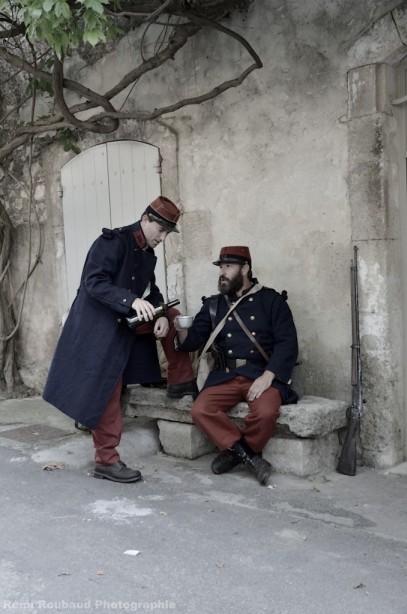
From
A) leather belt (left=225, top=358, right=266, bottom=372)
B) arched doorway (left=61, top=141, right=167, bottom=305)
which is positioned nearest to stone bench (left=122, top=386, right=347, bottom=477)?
leather belt (left=225, top=358, right=266, bottom=372)

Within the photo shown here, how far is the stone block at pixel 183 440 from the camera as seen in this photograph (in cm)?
532

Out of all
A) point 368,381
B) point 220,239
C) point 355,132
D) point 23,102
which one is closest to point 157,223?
point 220,239

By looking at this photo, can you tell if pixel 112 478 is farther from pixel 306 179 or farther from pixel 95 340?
pixel 306 179

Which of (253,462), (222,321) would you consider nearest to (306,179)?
(222,321)

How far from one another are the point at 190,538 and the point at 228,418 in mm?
1259

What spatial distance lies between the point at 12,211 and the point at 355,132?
12.8 ft

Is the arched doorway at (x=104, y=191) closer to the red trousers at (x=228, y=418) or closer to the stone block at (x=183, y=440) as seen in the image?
the stone block at (x=183, y=440)

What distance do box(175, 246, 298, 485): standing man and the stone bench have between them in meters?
0.12

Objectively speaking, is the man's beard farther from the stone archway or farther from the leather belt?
the stone archway

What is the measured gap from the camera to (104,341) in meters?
4.79

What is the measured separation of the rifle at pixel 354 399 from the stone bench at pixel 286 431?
8 cm

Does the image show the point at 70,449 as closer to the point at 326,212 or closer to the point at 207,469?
the point at 207,469

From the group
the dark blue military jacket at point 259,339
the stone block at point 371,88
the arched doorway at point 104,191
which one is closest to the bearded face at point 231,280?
the dark blue military jacket at point 259,339

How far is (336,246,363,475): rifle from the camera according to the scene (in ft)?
16.4
